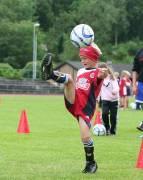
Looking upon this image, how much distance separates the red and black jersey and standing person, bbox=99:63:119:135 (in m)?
6.26

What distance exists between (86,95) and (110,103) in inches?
258

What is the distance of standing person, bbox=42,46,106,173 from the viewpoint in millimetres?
8898

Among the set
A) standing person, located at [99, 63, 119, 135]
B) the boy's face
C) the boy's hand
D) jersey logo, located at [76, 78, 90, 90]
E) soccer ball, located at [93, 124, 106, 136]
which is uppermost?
the boy's face

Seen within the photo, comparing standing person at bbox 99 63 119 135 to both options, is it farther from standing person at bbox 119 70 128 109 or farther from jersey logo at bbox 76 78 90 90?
standing person at bbox 119 70 128 109

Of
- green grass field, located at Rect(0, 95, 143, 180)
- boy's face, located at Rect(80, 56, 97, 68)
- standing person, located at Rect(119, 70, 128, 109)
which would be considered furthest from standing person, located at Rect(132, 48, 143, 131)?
standing person, located at Rect(119, 70, 128, 109)

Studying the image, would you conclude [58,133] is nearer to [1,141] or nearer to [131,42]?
[1,141]

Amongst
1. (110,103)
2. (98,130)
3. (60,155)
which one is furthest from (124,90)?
(60,155)

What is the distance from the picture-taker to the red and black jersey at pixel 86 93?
906cm

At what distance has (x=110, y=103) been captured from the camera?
1563 cm

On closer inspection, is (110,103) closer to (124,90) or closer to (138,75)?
(138,75)

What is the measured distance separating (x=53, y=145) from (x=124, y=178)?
4.08m

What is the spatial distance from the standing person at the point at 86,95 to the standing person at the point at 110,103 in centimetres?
620

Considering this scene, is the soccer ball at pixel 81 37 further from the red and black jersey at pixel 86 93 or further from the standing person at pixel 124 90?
the standing person at pixel 124 90

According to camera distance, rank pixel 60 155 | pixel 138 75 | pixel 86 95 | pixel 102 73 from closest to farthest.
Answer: pixel 102 73
pixel 86 95
pixel 60 155
pixel 138 75
